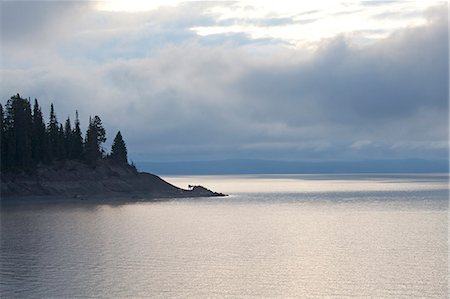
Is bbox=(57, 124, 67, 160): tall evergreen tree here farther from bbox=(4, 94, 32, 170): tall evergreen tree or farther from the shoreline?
the shoreline

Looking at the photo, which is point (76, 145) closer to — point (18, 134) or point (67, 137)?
point (67, 137)

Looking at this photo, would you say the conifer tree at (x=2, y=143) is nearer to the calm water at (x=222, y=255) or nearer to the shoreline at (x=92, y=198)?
the shoreline at (x=92, y=198)

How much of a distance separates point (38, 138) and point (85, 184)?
1765 centimetres

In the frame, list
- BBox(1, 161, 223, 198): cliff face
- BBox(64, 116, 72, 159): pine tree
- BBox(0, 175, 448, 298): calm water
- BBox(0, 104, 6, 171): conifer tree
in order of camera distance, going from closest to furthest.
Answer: BBox(0, 175, 448, 298): calm water < BBox(1, 161, 223, 198): cliff face < BBox(0, 104, 6, 171): conifer tree < BBox(64, 116, 72, 159): pine tree

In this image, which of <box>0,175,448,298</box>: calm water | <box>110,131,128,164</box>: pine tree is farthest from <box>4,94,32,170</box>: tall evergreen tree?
<box>0,175,448,298</box>: calm water

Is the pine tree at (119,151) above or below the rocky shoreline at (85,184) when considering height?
above

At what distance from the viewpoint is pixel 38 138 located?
178m

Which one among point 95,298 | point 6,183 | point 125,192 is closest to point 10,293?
point 95,298

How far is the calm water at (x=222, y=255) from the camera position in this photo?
54562mm

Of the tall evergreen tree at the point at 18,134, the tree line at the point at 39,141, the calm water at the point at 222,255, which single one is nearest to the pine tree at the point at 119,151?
the tree line at the point at 39,141

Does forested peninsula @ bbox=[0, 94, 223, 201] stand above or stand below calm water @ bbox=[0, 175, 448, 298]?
above

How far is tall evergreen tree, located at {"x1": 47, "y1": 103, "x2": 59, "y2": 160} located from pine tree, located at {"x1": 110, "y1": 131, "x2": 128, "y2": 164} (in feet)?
54.4

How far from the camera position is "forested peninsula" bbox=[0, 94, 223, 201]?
16600 cm

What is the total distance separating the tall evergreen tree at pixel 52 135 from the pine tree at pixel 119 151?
16.6 m
